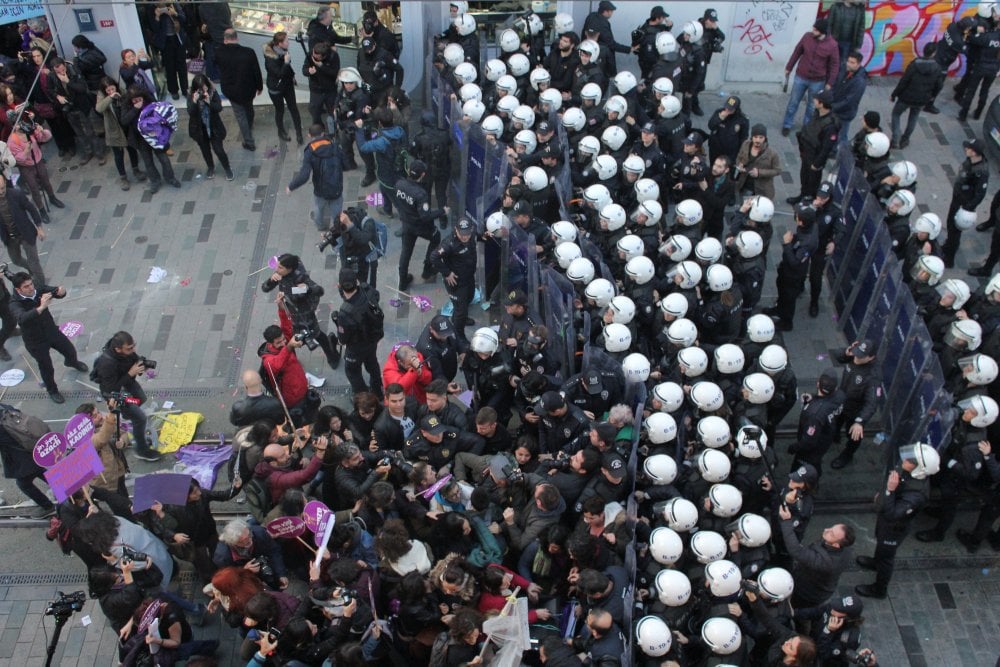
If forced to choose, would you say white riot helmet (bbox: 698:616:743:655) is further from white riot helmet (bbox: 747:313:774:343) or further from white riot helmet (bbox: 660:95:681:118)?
white riot helmet (bbox: 660:95:681:118)

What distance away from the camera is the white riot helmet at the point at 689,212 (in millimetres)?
9785

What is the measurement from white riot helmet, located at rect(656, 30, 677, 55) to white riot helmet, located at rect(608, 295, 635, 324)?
4927mm

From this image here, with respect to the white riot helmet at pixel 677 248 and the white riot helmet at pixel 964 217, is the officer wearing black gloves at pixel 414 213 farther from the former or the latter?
the white riot helmet at pixel 964 217

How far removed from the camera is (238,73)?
12281 mm

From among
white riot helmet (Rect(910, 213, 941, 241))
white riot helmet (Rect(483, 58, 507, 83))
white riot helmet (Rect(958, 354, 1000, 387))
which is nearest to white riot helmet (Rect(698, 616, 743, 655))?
white riot helmet (Rect(958, 354, 1000, 387))

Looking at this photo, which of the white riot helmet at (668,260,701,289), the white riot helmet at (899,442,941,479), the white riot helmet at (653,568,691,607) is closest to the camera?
the white riot helmet at (653,568,691,607)

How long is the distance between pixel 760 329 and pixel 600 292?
4.96 ft

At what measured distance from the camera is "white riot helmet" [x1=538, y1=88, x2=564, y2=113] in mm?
11227

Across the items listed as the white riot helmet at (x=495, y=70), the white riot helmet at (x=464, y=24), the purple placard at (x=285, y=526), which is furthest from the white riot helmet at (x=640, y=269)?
the white riot helmet at (x=464, y=24)

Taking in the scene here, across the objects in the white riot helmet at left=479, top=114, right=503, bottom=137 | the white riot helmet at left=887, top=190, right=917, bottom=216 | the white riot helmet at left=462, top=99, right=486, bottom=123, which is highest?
the white riot helmet at left=462, top=99, right=486, bottom=123

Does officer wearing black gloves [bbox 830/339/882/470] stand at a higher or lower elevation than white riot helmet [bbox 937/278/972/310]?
lower

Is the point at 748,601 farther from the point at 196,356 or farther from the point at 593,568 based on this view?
the point at 196,356

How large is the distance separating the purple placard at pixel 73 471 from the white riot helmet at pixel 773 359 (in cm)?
558

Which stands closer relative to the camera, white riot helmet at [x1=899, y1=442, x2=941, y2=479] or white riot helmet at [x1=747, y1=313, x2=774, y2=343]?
white riot helmet at [x1=899, y1=442, x2=941, y2=479]
